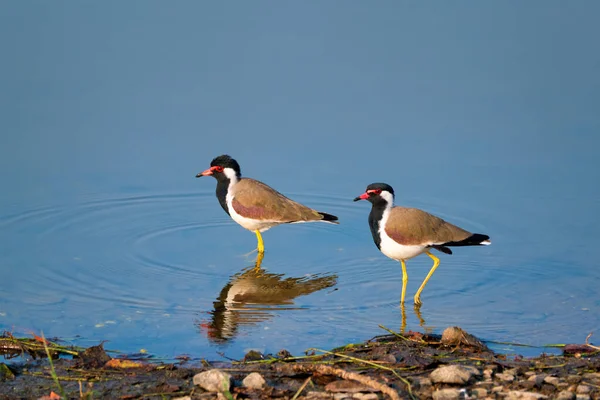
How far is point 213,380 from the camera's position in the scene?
6031 mm

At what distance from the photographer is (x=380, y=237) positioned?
365 inches

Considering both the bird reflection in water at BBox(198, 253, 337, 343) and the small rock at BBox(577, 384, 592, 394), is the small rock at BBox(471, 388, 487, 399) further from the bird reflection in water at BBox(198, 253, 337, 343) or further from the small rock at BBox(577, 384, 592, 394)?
the bird reflection in water at BBox(198, 253, 337, 343)

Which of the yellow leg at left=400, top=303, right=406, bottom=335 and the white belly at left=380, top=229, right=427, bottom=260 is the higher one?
the white belly at left=380, top=229, right=427, bottom=260

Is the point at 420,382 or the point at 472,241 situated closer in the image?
the point at 420,382

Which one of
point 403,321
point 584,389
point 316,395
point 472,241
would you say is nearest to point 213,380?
point 316,395

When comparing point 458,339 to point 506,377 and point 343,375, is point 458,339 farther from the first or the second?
point 343,375

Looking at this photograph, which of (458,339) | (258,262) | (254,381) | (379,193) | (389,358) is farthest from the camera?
(258,262)

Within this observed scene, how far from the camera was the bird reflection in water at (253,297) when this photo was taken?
27.2 ft

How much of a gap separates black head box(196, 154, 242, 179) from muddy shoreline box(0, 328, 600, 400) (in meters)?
4.42

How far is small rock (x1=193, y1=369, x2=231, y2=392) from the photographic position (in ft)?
19.6

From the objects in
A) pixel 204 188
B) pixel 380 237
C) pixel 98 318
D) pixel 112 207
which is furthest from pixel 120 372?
pixel 204 188

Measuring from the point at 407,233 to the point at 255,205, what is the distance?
7.68 feet

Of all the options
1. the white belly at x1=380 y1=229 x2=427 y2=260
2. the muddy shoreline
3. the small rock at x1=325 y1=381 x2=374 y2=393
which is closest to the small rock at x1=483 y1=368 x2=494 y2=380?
the muddy shoreline

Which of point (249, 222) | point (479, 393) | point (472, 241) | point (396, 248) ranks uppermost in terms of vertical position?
point (472, 241)
